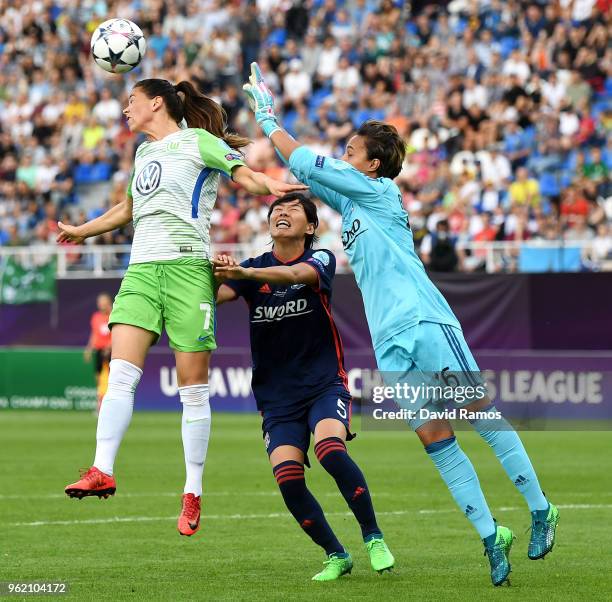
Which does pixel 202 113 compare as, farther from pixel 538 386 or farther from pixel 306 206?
pixel 538 386

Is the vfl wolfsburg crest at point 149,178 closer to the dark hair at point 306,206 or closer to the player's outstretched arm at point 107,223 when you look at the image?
the player's outstretched arm at point 107,223

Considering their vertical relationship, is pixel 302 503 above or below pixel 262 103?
below

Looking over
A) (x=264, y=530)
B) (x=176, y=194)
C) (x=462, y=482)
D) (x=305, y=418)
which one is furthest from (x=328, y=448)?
(x=264, y=530)

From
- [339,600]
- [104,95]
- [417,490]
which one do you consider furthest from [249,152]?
[339,600]

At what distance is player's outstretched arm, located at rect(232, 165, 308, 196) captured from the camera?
7.44 meters

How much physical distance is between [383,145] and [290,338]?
49.6 inches

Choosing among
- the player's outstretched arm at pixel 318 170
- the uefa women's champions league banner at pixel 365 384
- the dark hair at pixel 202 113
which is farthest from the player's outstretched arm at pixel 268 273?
the uefa women's champions league banner at pixel 365 384

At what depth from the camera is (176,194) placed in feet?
26.8

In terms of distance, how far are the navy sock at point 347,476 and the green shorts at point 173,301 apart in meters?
0.93

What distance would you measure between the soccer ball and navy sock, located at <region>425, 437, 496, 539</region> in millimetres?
3228

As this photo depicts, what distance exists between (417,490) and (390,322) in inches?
218

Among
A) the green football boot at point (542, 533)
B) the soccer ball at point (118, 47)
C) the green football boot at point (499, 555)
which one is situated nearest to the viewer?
the green football boot at point (499, 555)

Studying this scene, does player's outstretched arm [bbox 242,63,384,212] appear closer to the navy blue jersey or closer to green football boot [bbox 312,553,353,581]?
the navy blue jersey

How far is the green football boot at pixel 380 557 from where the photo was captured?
315 inches
